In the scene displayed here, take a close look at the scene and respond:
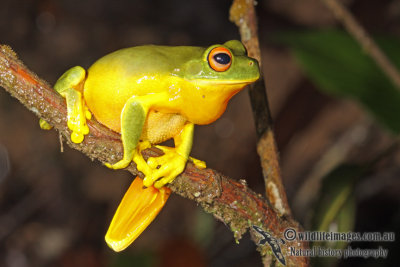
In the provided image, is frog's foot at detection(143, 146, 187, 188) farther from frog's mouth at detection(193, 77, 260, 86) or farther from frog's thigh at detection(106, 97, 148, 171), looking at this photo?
frog's mouth at detection(193, 77, 260, 86)

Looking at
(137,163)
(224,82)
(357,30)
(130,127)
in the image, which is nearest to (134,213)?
(137,163)

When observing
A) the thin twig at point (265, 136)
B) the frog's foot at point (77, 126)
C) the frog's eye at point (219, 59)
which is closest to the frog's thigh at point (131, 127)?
the frog's foot at point (77, 126)

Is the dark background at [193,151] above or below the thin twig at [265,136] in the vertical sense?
below

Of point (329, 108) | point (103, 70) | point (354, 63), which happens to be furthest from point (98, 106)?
point (329, 108)

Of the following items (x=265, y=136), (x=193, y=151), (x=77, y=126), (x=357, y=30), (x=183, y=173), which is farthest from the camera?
(x=193, y=151)

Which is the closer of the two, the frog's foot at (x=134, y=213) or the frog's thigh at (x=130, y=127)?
the frog's thigh at (x=130, y=127)

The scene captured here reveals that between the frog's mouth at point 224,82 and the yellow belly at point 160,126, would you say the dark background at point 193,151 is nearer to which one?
the yellow belly at point 160,126

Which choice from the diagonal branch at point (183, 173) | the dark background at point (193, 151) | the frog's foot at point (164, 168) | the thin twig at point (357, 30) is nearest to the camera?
the diagonal branch at point (183, 173)

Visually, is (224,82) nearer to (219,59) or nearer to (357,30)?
(219,59)
